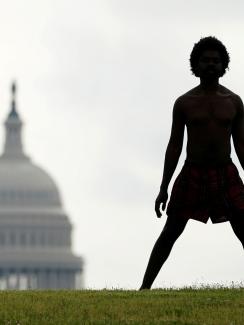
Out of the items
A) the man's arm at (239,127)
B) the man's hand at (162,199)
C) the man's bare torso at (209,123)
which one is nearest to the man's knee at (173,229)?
the man's hand at (162,199)

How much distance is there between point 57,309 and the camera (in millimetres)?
26797

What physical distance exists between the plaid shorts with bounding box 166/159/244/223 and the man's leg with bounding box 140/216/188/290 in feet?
0.40

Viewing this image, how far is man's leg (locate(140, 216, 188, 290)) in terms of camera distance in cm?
2877

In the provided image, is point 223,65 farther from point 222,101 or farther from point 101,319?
point 101,319

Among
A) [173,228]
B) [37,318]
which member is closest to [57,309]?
[37,318]

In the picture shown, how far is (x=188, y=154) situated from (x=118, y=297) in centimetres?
202

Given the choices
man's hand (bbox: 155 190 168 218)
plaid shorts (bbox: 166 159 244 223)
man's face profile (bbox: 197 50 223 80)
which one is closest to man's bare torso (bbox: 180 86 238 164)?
plaid shorts (bbox: 166 159 244 223)

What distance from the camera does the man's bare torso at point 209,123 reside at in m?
28.6

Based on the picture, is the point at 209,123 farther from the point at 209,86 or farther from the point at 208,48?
the point at 208,48

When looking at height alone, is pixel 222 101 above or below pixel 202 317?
above

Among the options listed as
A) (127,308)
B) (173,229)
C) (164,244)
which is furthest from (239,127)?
(127,308)

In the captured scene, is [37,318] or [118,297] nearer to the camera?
[37,318]

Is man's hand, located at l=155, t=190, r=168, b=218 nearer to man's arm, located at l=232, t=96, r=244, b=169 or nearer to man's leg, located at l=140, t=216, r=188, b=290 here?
man's leg, located at l=140, t=216, r=188, b=290

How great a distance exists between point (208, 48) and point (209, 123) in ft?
3.13
